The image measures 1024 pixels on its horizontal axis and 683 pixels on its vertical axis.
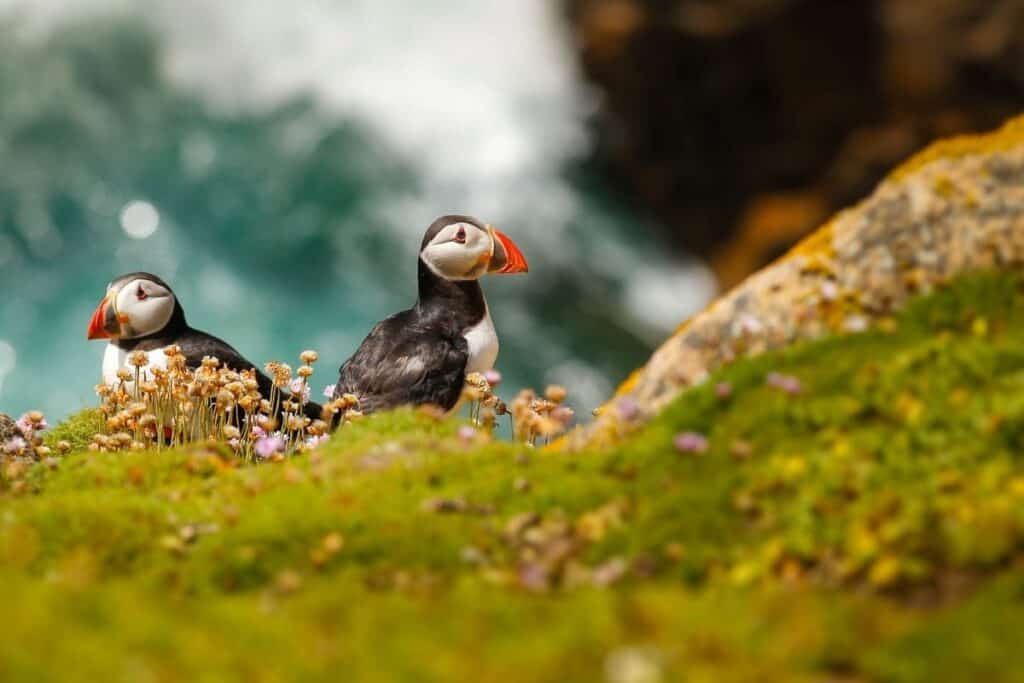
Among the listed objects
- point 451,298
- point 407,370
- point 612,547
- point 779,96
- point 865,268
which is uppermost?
point 779,96

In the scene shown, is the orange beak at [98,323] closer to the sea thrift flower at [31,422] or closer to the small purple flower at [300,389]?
the sea thrift flower at [31,422]

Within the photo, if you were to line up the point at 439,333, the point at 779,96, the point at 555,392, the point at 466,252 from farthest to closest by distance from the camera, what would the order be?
the point at 779,96, the point at 466,252, the point at 439,333, the point at 555,392

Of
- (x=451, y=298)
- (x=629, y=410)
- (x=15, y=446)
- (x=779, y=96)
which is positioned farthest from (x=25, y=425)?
(x=779, y=96)

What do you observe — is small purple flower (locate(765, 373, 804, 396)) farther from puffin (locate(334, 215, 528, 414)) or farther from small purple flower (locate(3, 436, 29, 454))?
small purple flower (locate(3, 436, 29, 454))

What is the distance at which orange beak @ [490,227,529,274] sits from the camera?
9016 mm

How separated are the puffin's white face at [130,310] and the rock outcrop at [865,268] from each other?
5.16m

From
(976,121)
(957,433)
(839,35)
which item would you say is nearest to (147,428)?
(957,433)

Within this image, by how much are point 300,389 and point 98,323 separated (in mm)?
2440

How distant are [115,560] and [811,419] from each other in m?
2.98

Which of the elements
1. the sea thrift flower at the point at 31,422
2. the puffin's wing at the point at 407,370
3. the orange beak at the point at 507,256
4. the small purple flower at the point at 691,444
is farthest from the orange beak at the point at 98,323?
the small purple flower at the point at 691,444

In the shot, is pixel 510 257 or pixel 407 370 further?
pixel 510 257

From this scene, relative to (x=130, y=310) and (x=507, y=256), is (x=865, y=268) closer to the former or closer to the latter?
Answer: (x=507, y=256)

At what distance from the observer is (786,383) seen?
4785 mm

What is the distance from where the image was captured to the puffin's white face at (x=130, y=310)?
371 inches
